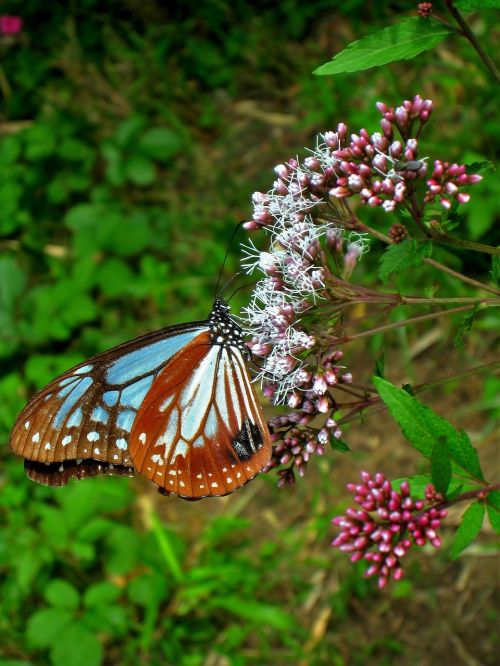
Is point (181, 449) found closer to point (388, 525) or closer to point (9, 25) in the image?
point (388, 525)

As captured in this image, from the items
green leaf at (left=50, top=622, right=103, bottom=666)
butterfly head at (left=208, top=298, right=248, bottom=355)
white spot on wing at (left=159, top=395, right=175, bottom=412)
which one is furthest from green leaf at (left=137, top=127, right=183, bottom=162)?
green leaf at (left=50, top=622, right=103, bottom=666)

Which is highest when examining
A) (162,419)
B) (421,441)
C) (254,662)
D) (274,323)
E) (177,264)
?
(274,323)

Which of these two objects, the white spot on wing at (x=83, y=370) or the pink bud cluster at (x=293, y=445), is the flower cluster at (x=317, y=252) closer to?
the pink bud cluster at (x=293, y=445)

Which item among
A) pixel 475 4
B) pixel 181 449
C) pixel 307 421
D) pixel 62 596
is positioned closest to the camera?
pixel 475 4

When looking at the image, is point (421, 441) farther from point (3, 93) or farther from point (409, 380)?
point (3, 93)

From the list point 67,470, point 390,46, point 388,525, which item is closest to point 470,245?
point 390,46

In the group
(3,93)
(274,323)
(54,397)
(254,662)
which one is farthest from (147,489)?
(3,93)
